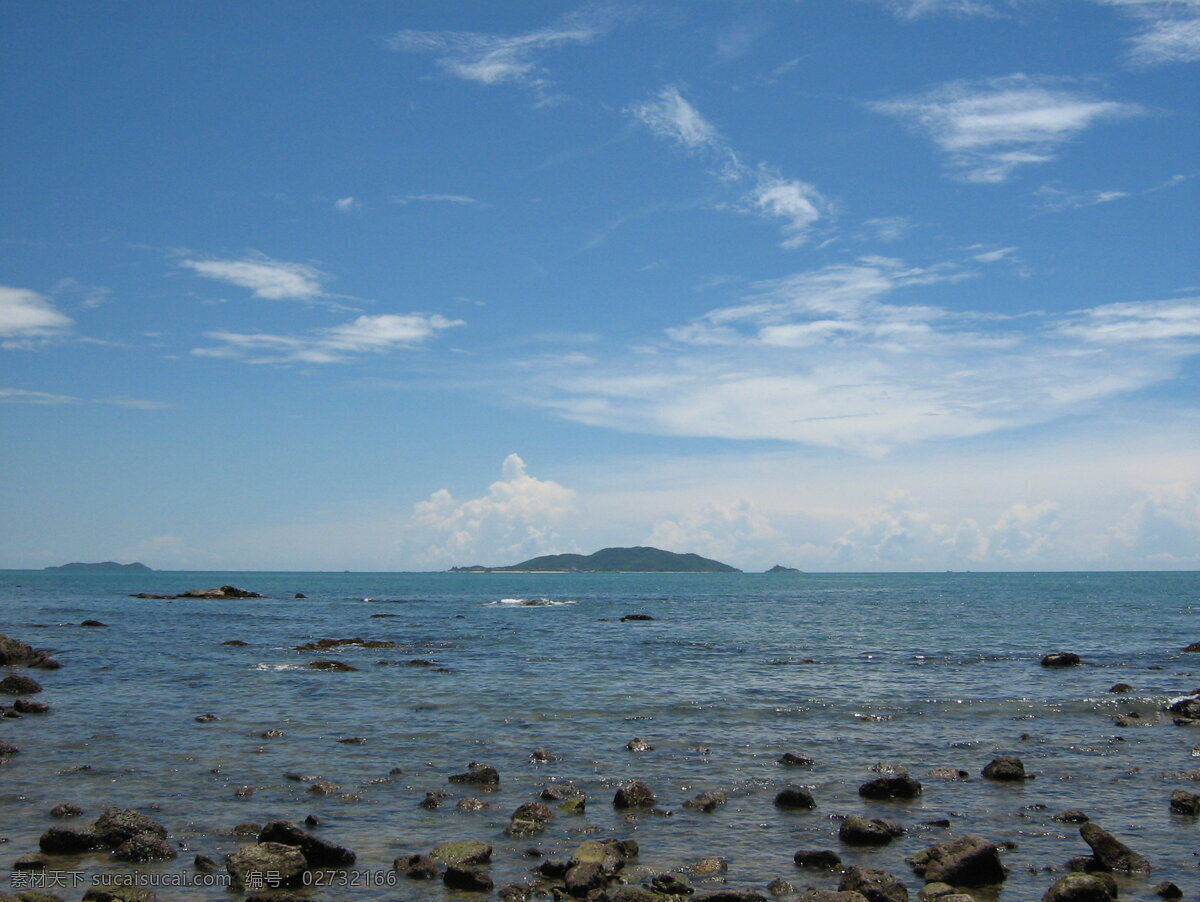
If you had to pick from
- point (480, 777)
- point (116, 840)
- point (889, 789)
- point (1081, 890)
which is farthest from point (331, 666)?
point (1081, 890)

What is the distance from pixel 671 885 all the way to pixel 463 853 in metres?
4.29

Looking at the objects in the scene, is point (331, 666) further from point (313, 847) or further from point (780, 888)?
point (780, 888)

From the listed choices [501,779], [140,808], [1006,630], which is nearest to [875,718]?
[501,779]

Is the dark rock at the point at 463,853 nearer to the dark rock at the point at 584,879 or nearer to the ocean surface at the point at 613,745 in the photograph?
the ocean surface at the point at 613,745

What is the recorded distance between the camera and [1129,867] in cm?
1647

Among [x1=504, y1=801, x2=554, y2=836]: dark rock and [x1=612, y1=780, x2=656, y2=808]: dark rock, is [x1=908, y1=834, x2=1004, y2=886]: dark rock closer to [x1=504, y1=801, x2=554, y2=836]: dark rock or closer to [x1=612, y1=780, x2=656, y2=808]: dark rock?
[x1=612, y1=780, x2=656, y2=808]: dark rock

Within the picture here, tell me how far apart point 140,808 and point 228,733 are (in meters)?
9.02

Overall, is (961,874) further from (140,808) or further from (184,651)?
(184,651)

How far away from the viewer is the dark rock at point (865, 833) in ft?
59.7

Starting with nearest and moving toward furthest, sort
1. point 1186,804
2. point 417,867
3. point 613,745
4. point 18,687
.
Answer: point 417,867
point 1186,804
point 613,745
point 18,687

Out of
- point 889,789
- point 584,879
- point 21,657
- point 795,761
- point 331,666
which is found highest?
point 584,879

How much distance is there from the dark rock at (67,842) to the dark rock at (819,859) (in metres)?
14.4

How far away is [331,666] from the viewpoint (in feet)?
158

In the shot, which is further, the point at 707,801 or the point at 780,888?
the point at 707,801
